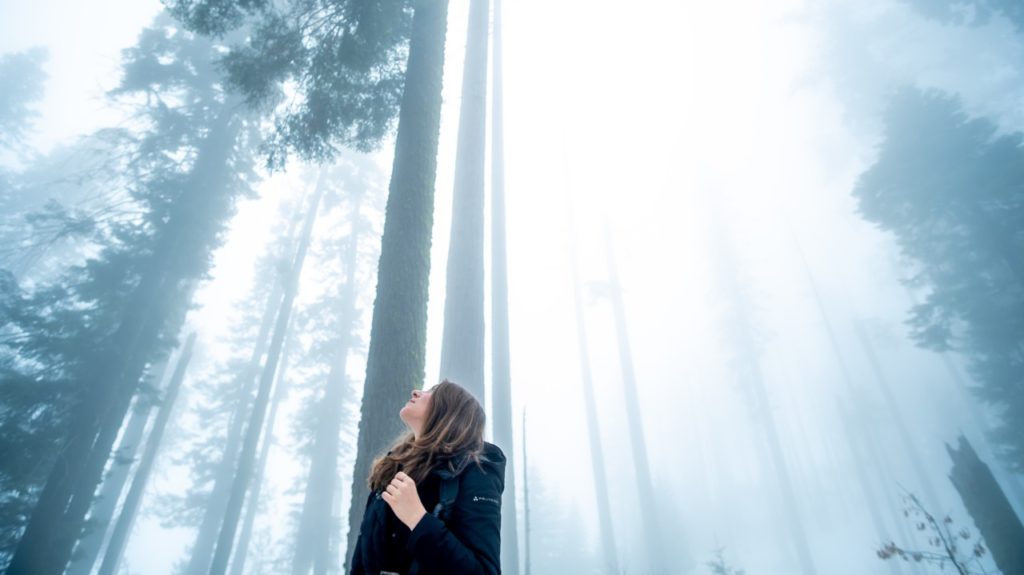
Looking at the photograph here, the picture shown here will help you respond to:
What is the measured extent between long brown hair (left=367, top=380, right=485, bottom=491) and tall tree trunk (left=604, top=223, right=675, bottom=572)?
2423cm

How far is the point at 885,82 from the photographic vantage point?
25438mm

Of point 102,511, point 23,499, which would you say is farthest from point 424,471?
point 102,511

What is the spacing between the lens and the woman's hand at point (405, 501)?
151 cm

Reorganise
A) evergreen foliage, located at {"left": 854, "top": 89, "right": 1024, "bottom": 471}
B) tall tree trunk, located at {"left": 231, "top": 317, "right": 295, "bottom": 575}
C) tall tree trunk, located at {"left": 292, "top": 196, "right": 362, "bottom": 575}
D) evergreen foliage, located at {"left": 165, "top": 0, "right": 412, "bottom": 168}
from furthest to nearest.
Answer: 1. tall tree trunk, located at {"left": 231, "top": 317, "right": 295, "bottom": 575}
2. tall tree trunk, located at {"left": 292, "top": 196, "right": 362, "bottom": 575}
3. evergreen foliage, located at {"left": 854, "top": 89, "right": 1024, "bottom": 471}
4. evergreen foliage, located at {"left": 165, "top": 0, "right": 412, "bottom": 168}

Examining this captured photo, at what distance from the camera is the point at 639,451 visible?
77.9 feet

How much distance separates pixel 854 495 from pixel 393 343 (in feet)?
213

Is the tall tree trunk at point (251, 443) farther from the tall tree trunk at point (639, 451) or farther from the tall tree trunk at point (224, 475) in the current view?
the tall tree trunk at point (639, 451)

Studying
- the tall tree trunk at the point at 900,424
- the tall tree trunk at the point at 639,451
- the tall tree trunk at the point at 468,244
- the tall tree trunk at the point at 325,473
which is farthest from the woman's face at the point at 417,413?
the tall tree trunk at the point at 900,424

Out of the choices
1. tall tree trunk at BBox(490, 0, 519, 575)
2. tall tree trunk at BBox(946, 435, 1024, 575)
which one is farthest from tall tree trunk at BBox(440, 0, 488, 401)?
tall tree trunk at BBox(946, 435, 1024, 575)

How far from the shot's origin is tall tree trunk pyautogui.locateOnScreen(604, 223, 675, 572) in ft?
74.5

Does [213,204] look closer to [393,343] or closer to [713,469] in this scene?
[393,343]

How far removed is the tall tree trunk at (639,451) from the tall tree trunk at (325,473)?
16593 mm

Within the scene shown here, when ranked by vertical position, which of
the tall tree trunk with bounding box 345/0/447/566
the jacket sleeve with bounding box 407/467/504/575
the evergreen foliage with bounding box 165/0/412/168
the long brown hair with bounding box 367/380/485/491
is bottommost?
the jacket sleeve with bounding box 407/467/504/575

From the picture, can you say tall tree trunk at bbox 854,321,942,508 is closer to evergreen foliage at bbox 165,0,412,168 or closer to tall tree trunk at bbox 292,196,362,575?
tall tree trunk at bbox 292,196,362,575
